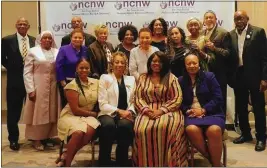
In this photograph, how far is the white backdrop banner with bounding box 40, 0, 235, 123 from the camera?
5.25 meters

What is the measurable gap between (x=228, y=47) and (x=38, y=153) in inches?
96.4

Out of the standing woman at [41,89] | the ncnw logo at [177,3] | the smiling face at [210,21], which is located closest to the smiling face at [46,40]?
the standing woman at [41,89]

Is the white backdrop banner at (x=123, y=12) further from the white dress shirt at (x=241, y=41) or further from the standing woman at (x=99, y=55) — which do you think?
the standing woman at (x=99, y=55)

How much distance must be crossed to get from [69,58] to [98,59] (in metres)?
→ 0.31

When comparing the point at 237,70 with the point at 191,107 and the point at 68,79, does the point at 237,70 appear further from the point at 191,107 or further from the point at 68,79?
the point at 68,79

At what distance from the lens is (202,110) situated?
3.68 metres

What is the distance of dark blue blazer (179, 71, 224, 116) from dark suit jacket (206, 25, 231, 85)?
70 centimetres

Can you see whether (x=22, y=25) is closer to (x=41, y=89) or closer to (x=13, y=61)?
(x=13, y=61)

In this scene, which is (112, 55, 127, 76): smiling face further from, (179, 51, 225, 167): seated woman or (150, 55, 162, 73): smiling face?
(179, 51, 225, 167): seated woman

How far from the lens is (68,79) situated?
167 inches

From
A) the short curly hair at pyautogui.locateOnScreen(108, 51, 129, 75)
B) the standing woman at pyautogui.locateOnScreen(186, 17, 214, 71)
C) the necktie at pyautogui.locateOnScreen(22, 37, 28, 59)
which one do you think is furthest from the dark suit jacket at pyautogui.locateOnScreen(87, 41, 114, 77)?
the standing woman at pyautogui.locateOnScreen(186, 17, 214, 71)

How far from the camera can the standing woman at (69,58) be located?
4.20m

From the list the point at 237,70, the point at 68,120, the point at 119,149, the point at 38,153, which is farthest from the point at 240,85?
the point at 38,153

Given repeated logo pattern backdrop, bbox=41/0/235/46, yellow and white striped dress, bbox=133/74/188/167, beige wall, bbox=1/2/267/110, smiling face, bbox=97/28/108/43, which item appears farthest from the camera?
beige wall, bbox=1/2/267/110
